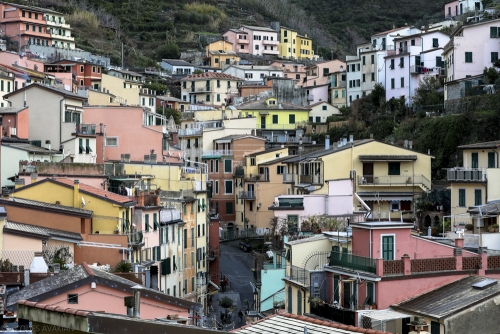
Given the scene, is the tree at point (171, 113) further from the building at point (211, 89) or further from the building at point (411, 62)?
the building at point (411, 62)

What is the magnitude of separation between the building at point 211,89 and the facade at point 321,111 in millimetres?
14477

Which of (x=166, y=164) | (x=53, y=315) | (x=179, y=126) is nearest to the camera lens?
(x=53, y=315)

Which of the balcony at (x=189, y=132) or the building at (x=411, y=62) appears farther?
the balcony at (x=189, y=132)

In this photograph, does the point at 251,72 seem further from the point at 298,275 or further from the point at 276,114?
the point at 298,275

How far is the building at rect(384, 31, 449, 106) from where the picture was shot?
8019cm

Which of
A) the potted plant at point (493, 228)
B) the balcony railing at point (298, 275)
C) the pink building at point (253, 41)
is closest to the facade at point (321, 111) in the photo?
the pink building at point (253, 41)

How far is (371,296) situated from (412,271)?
142cm

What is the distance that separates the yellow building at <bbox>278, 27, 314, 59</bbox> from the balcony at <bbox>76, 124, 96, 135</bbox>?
9506 centimetres

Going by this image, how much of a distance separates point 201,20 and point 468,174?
11414 cm

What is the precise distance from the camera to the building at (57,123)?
53375mm

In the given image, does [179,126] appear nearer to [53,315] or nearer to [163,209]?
[163,209]

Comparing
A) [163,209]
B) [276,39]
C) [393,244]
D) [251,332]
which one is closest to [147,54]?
[276,39]

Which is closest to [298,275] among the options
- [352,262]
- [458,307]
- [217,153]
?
[352,262]

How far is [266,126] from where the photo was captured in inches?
3664
